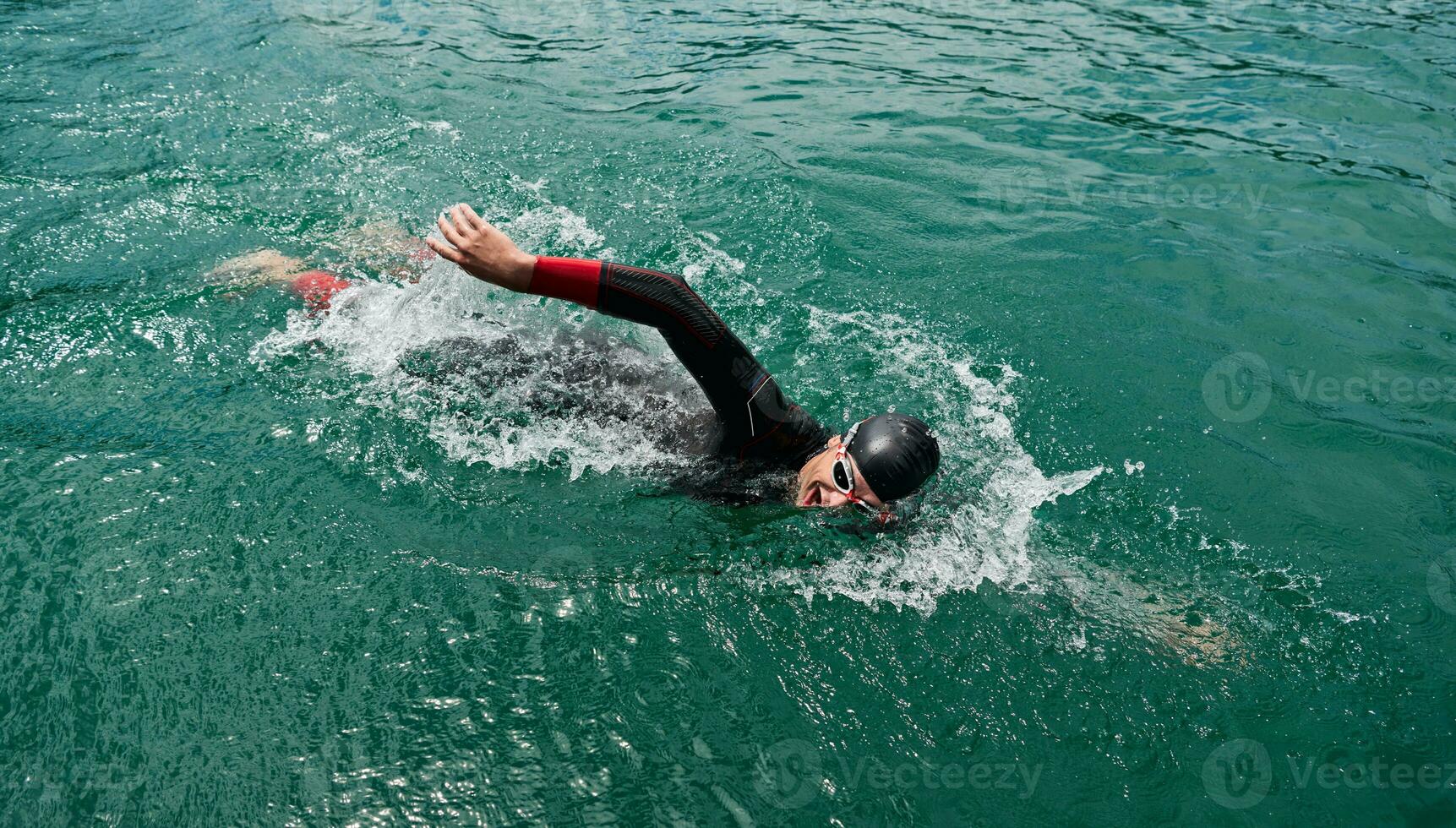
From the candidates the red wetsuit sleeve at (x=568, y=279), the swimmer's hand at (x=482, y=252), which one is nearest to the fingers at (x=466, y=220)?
the swimmer's hand at (x=482, y=252)

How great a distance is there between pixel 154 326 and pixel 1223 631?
6336 millimetres

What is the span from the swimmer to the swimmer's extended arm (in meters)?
2.60

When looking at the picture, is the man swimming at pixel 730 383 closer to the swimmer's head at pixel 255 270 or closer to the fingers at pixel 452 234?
the fingers at pixel 452 234

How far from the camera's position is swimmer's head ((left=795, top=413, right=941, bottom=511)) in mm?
3898

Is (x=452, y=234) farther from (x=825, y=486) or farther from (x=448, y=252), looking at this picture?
(x=825, y=486)

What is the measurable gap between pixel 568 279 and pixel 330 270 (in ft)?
11.0

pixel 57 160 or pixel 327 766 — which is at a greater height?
pixel 57 160

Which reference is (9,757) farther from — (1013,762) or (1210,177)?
(1210,177)

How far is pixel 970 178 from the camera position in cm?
820

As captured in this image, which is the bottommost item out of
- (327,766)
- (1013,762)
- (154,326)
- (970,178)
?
(1013,762)

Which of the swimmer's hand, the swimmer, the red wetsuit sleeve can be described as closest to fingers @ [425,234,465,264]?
the swimmer's hand

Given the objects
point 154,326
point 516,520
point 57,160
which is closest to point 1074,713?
point 516,520

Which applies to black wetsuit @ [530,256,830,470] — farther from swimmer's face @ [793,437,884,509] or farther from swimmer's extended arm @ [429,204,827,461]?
swimmer's face @ [793,437,884,509]

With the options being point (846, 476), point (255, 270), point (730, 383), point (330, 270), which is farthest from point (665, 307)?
point (255, 270)
